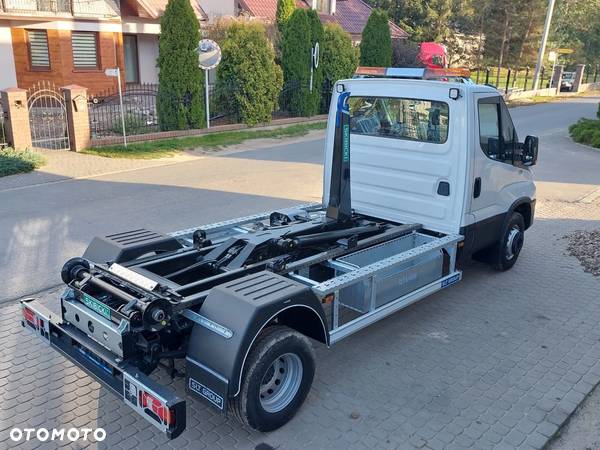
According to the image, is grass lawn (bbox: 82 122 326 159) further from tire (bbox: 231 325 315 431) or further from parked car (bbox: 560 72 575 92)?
parked car (bbox: 560 72 575 92)

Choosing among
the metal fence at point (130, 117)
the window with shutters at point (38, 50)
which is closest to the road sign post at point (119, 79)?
the metal fence at point (130, 117)

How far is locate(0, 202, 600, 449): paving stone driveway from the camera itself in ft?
12.7

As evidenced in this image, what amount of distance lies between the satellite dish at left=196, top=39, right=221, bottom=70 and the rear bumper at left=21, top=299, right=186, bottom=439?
14.0m

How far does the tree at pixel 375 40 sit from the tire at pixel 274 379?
2243 cm

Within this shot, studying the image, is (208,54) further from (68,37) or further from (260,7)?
(260,7)

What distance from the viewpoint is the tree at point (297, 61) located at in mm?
20328

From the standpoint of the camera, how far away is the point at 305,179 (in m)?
12.2

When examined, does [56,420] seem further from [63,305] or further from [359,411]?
[359,411]

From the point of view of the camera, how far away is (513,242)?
22.6 feet

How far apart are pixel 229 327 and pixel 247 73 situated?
1591cm

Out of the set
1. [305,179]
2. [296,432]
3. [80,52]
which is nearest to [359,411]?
[296,432]

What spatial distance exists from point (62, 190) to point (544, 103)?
29133 millimetres

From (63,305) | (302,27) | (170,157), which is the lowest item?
(170,157)

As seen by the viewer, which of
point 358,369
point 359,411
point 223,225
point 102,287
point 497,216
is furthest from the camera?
point 497,216
